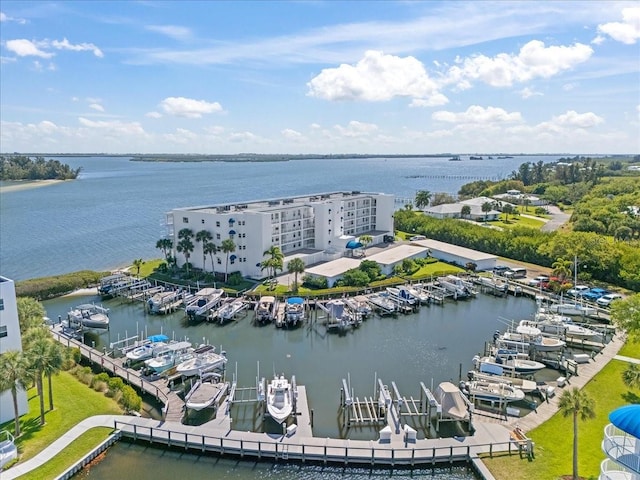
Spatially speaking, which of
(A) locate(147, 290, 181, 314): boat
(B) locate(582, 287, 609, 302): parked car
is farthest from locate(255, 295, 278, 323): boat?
(B) locate(582, 287, 609, 302): parked car

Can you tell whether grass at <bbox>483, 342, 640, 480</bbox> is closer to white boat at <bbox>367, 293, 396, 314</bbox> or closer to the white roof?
white boat at <bbox>367, 293, 396, 314</bbox>

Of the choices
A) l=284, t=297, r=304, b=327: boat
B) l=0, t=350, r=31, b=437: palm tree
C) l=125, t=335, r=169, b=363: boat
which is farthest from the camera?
l=284, t=297, r=304, b=327: boat

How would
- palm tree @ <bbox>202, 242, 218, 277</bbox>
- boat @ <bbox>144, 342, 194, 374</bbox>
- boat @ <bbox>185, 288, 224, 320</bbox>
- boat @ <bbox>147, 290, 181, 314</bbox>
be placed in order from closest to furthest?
boat @ <bbox>144, 342, 194, 374</bbox>
boat @ <bbox>185, 288, 224, 320</bbox>
boat @ <bbox>147, 290, 181, 314</bbox>
palm tree @ <bbox>202, 242, 218, 277</bbox>

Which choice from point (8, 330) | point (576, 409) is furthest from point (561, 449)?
point (8, 330)

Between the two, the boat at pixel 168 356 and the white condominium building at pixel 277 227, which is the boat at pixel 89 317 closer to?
the boat at pixel 168 356

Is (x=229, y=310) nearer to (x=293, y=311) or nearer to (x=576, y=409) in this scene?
(x=293, y=311)

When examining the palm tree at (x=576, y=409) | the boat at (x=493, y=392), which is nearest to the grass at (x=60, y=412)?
the boat at (x=493, y=392)

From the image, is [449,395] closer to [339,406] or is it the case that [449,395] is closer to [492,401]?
[492,401]
